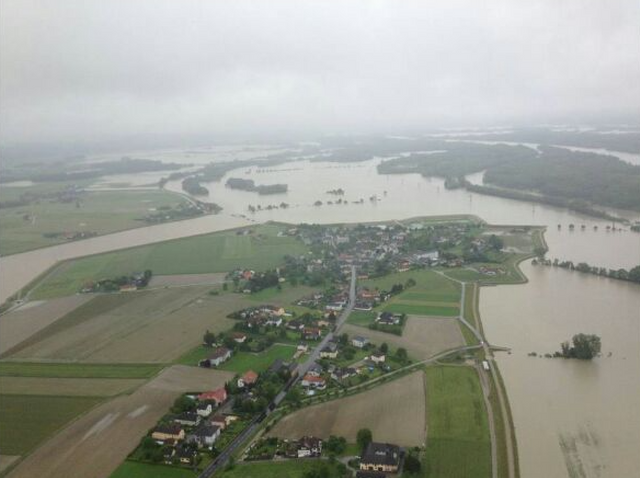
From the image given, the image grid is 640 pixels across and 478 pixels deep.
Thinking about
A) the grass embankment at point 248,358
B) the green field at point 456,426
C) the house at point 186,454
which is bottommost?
the grass embankment at point 248,358

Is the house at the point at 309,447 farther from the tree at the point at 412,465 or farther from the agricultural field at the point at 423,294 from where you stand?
the agricultural field at the point at 423,294

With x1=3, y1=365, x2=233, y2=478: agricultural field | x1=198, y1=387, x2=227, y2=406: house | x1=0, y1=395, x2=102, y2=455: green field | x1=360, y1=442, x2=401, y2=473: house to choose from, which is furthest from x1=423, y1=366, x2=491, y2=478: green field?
x1=0, y1=395, x2=102, y2=455: green field

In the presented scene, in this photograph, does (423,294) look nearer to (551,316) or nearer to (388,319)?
(388,319)

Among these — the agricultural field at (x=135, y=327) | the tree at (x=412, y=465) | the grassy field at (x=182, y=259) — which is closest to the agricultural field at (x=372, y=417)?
the tree at (x=412, y=465)

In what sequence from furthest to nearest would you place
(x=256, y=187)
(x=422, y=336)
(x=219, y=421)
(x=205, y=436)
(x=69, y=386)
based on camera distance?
(x=256, y=187), (x=422, y=336), (x=69, y=386), (x=219, y=421), (x=205, y=436)

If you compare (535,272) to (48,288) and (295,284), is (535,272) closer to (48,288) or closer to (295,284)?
(295,284)

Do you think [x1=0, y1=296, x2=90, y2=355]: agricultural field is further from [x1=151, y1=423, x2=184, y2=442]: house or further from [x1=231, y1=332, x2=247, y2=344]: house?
[x1=151, y1=423, x2=184, y2=442]: house

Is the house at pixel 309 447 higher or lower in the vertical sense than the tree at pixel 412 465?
lower

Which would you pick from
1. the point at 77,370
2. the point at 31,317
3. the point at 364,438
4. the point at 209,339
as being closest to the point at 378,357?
the point at 364,438
